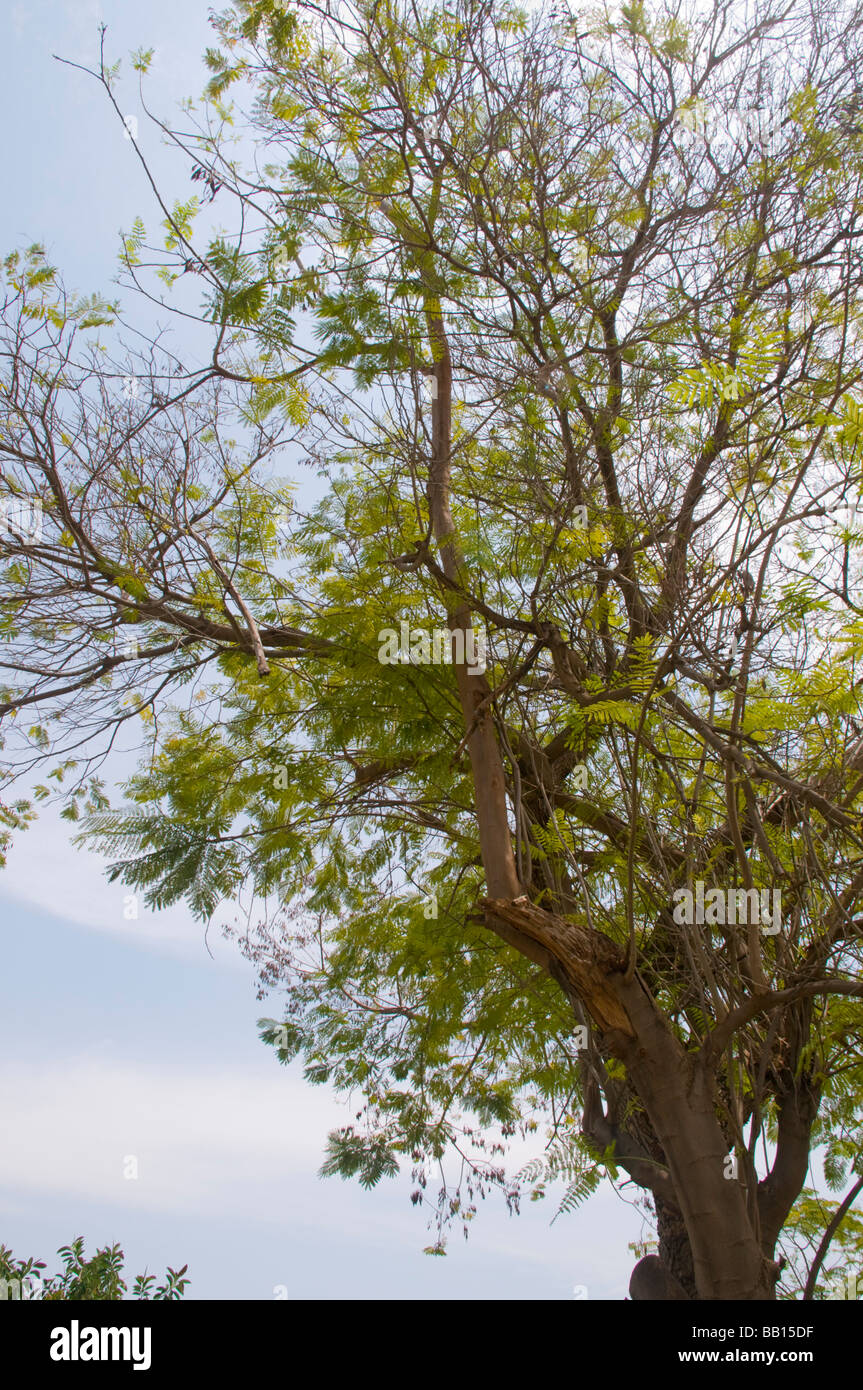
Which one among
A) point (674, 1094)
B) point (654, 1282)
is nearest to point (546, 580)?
point (674, 1094)

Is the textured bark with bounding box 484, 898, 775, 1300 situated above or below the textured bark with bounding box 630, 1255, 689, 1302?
above

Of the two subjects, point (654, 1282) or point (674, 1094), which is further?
point (654, 1282)

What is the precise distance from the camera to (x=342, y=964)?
6.38 m

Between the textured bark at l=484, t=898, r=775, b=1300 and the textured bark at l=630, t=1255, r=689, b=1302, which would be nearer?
the textured bark at l=484, t=898, r=775, b=1300

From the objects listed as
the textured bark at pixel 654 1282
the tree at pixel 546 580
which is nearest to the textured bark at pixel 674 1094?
the tree at pixel 546 580

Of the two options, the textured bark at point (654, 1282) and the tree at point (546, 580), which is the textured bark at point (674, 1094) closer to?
the tree at point (546, 580)

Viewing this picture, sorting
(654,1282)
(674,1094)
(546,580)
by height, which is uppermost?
(546,580)

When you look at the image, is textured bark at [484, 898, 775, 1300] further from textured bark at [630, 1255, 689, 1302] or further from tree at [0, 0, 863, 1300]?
textured bark at [630, 1255, 689, 1302]

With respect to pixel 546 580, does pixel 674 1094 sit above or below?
below

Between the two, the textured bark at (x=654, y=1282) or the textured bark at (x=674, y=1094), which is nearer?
the textured bark at (x=674, y=1094)

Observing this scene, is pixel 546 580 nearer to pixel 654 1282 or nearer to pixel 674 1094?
pixel 674 1094

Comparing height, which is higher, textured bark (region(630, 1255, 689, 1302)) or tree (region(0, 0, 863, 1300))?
tree (region(0, 0, 863, 1300))

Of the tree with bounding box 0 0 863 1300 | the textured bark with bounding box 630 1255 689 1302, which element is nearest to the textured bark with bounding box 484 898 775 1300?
the tree with bounding box 0 0 863 1300

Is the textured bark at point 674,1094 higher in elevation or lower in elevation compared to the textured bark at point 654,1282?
higher
